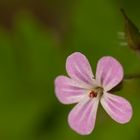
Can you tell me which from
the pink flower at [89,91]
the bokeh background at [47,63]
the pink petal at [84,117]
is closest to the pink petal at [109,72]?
the pink flower at [89,91]

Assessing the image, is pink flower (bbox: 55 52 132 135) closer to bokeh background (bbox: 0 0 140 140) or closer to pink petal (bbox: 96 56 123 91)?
pink petal (bbox: 96 56 123 91)

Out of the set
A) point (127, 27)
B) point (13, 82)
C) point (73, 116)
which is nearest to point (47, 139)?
point (13, 82)

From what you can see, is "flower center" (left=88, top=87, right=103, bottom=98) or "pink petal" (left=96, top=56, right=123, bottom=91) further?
"flower center" (left=88, top=87, right=103, bottom=98)

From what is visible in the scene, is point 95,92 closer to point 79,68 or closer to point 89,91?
point 89,91

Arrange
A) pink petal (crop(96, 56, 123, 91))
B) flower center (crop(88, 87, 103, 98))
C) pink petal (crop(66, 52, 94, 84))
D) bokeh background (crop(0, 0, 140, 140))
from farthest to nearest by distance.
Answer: bokeh background (crop(0, 0, 140, 140)), flower center (crop(88, 87, 103, 98)), pink petal (crop(66, 52, 94, 84)), pink petal (crop(96, 56, 123, 91))

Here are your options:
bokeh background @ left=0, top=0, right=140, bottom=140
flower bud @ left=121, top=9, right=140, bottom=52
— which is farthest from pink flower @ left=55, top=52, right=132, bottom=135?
bokeh background @ left=0, top=0, right=140, bottom=140

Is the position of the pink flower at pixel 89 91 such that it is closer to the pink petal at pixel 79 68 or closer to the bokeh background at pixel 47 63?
the pink petal at pixel 79 68

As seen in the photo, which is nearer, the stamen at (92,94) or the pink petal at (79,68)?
the pink petal at (79,68)
